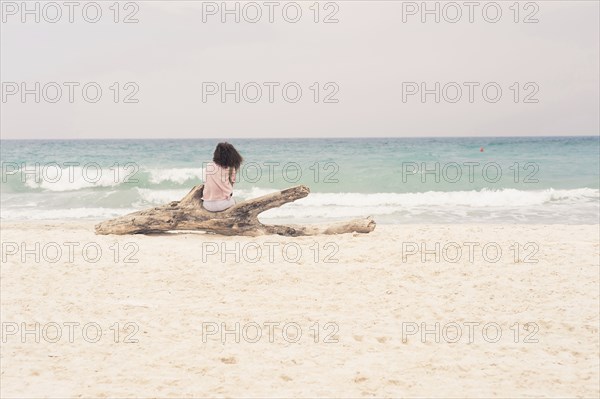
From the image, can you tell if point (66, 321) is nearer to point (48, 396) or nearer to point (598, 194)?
point (48, 396)

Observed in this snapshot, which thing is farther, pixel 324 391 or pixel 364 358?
pixel 364 358

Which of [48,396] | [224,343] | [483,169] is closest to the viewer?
[48,396]

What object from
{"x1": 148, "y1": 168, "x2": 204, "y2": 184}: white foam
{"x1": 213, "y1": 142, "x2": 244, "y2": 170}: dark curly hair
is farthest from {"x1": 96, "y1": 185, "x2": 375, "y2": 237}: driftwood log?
{"x1": 148, "y1": 168, "x2": 204, "y2": 184}: white foam

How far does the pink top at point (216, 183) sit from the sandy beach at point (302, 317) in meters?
0.83

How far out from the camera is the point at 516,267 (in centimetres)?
732

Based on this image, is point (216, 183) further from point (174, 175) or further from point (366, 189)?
point (174, 175)

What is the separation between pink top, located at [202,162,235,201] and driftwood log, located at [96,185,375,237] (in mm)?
240

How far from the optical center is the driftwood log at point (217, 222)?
9.56 metres

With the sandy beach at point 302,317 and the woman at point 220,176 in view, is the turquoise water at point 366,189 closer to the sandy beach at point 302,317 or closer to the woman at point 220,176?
the woman at point 220,176

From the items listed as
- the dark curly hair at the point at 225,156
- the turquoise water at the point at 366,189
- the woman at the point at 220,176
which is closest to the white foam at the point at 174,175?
the turquoise water at the point at 366,189

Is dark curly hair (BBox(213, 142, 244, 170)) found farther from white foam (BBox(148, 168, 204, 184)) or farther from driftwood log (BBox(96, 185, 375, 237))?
white foam (BBox(148, 168, 204, 184))

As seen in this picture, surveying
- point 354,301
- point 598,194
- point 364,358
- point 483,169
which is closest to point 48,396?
point 364,358

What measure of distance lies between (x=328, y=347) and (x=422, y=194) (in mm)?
14441

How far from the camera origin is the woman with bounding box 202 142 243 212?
937 centimetres
